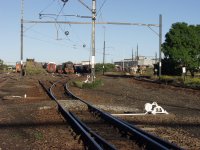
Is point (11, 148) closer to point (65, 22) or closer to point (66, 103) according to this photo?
point (66, 103)

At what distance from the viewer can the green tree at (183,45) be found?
2618 inches

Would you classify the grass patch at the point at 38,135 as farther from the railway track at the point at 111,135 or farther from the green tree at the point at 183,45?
the green tree at the point at 183,45

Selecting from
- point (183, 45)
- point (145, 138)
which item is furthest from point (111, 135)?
point (183, 45)

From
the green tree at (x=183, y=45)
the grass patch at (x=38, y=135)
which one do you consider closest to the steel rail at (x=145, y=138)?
the grass patch at (x=38, y=135)

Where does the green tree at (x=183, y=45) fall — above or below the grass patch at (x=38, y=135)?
above

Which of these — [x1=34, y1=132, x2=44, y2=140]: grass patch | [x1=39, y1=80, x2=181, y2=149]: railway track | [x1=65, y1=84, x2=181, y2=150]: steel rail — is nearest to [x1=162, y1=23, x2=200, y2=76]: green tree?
[x1=39, y1=80, x2=181, y2=149]: railway track

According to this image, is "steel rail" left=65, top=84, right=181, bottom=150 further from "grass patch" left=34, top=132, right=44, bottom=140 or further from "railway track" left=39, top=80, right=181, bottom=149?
"grass patch" left=34, top=132, right=44, bottom=140

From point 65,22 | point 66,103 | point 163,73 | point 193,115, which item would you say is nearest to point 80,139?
point 193,115

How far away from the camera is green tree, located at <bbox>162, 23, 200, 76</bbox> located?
66.5 metres

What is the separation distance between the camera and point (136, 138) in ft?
36.1

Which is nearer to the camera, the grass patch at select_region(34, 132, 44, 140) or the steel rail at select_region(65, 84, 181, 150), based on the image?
the steel rail at select_region(65, 84, 181, 150)

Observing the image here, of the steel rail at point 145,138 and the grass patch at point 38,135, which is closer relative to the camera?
the steel rail at point 145,138

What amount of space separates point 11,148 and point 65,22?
3403 centimetres

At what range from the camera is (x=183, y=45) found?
67938mm
